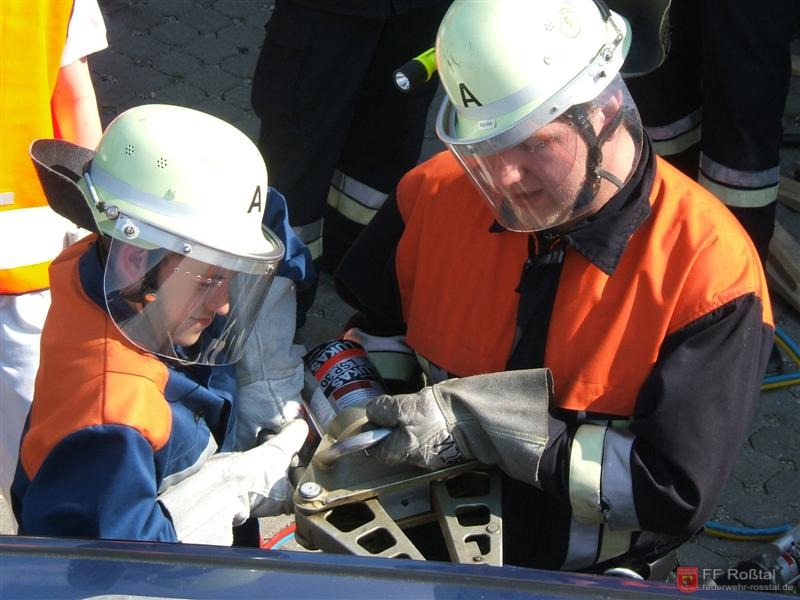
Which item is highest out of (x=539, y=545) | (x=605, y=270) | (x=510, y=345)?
(x=605, y=270)

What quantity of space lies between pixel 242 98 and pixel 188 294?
3.46m

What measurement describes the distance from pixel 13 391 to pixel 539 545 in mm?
1344

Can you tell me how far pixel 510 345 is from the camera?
229cm

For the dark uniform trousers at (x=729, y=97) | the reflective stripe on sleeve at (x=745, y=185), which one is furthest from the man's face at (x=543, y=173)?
the reflective stripe on sleeve at (x=745, y=185)

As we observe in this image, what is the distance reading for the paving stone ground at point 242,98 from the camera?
11.4 feet

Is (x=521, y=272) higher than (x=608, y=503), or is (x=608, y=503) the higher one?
(x=521, y=272)

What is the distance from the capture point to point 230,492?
2.20 m

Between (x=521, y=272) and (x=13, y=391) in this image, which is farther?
(x=13, y=391)

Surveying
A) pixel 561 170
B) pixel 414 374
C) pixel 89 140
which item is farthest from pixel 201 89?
pixel 561 170

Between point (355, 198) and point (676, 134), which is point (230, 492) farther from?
point (676, 134)

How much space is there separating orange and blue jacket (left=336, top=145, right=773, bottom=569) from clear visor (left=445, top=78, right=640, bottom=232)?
0.07m

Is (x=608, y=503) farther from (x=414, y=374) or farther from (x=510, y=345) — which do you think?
(x=414, y=374)

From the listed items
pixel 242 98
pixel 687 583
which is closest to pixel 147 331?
pixel 687 583

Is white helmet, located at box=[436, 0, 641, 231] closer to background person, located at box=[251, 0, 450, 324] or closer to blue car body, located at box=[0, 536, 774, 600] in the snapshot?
blue car body, located at box=[0, 536, 774, 600]
